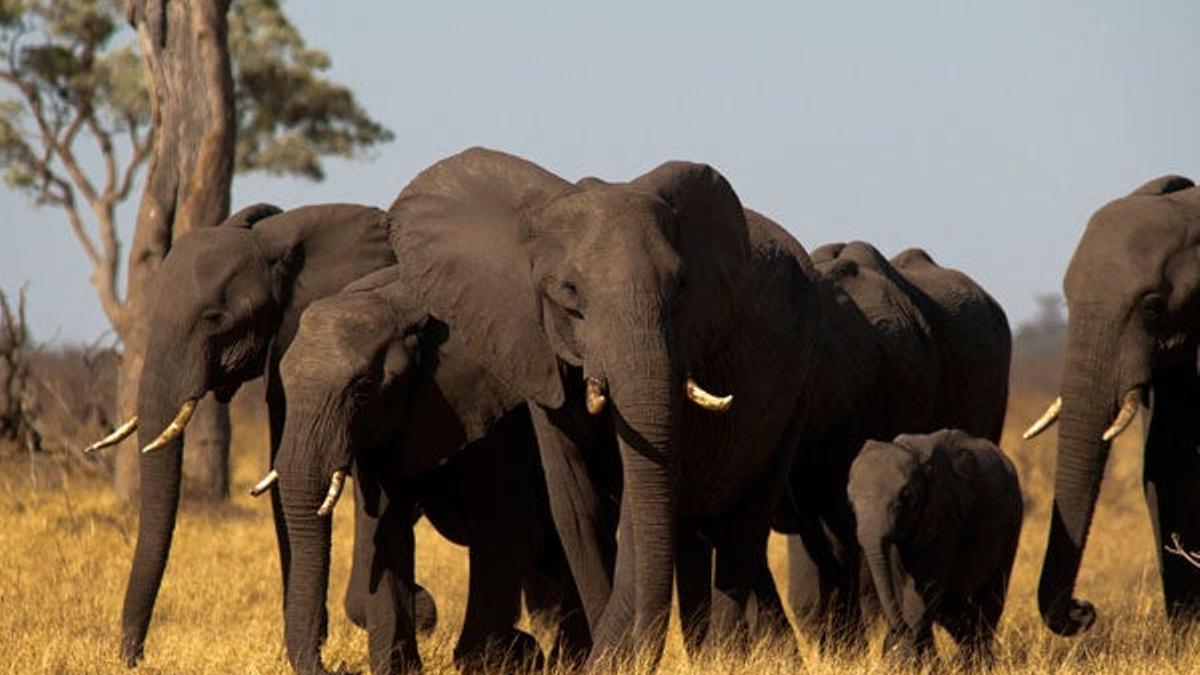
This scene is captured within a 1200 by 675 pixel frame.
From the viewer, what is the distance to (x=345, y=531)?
15.8 meters

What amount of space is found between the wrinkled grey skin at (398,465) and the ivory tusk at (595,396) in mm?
1098

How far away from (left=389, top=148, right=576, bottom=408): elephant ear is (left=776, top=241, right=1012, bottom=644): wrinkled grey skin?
194 cm

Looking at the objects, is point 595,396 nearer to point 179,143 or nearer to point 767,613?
point 767,613

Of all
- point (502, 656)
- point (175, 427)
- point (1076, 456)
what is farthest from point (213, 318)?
point (1076, 456)

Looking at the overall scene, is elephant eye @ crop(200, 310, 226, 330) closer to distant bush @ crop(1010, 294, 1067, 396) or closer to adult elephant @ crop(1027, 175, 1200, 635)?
adult elephant @ crop(1027, 175, 1200, 635)

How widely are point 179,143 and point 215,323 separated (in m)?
5.90

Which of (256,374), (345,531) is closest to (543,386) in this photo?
(256,374)

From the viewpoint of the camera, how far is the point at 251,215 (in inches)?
409

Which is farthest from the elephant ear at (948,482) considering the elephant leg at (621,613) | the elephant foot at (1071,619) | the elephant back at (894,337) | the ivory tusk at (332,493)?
the ivory tusk at (332,493)

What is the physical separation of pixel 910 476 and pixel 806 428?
42.0 inches

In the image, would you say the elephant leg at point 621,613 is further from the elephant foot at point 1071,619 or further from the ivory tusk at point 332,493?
the elephant foot at point 1071,619

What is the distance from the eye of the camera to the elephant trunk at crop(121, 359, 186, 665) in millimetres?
9570

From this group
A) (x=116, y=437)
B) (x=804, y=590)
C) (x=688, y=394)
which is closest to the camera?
(x=688, y=394)

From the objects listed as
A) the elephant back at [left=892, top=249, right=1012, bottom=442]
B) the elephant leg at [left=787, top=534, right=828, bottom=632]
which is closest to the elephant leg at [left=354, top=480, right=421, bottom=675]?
the elephant leg at [left=787, top=534, right=828, bottom=632]
